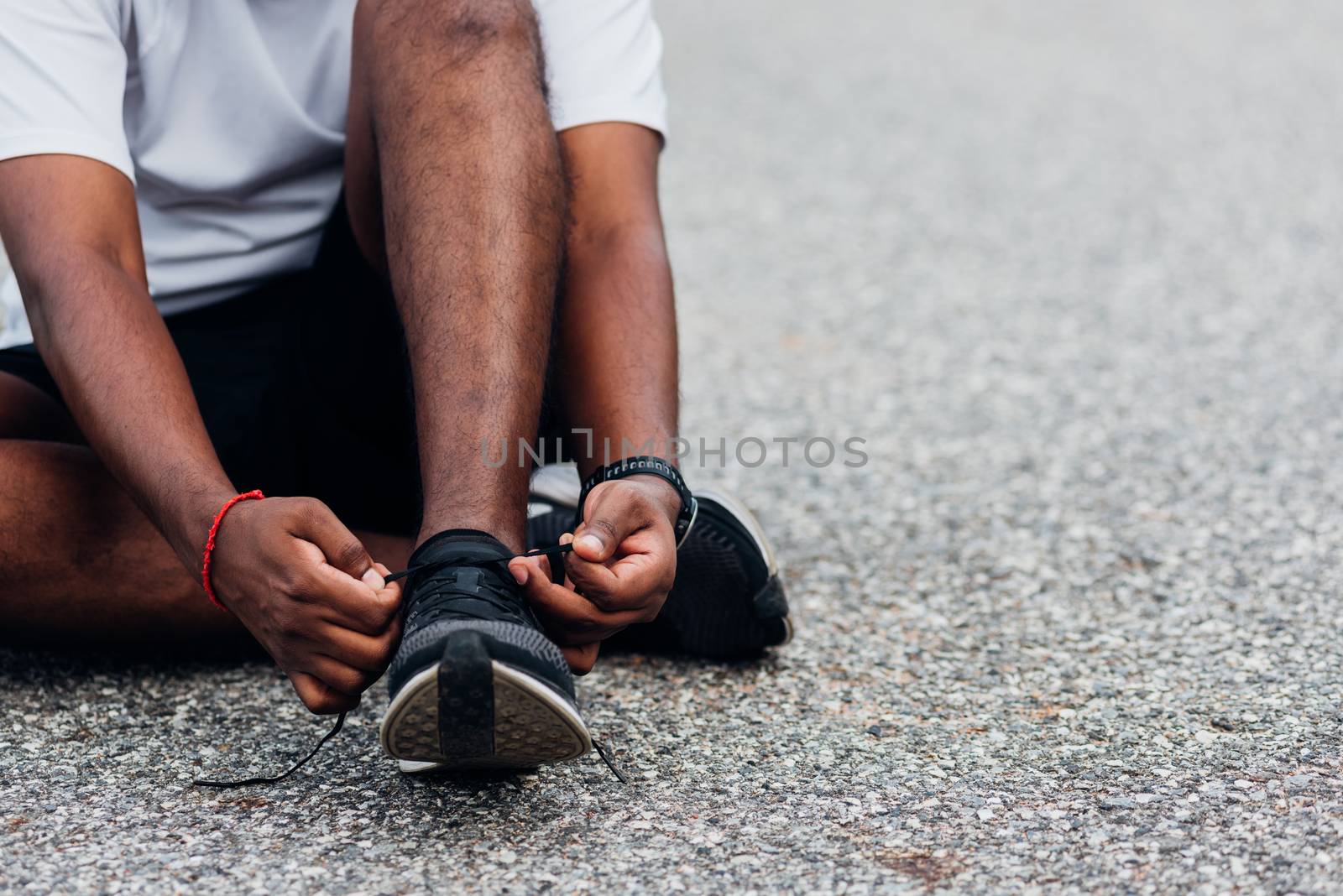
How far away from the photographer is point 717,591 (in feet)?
5.98

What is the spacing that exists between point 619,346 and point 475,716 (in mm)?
531

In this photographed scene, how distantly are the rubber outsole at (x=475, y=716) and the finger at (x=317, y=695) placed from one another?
0.11 m

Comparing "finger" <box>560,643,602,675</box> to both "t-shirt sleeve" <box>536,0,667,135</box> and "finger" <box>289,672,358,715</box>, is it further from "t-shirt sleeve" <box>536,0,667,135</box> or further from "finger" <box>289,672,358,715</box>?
"t-shirt sleeve" <box>536,0,667,135</box>

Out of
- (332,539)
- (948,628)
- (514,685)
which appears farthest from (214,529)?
(948,628)

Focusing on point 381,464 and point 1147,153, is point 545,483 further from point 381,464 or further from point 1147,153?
point 1147,153

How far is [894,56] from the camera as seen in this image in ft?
22.2

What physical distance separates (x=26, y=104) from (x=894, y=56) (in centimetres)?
571

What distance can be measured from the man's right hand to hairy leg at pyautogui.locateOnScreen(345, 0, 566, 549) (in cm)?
12

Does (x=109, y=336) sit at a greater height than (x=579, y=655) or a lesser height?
greater

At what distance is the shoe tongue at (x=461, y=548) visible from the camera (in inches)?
53.9

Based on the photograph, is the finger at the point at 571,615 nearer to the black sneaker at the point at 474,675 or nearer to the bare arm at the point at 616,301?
the black sneaker at the point at 474,675

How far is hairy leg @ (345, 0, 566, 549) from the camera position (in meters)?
1.44

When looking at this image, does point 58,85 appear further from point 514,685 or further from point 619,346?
point 514,685

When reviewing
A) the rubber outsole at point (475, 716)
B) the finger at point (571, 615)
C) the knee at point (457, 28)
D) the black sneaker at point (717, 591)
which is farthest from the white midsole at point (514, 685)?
the knee at point (457, 28)
